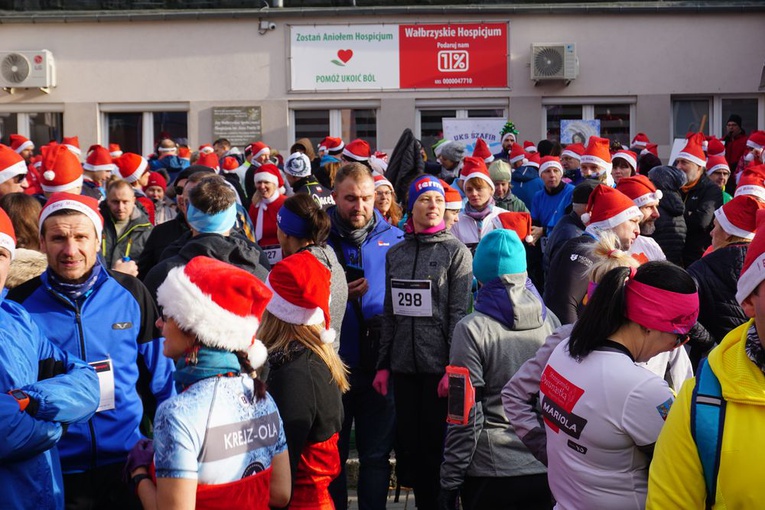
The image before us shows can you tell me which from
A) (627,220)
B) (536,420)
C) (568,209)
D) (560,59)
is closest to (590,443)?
(536,420)

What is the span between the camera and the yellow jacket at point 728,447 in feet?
7.66

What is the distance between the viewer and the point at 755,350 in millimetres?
2383

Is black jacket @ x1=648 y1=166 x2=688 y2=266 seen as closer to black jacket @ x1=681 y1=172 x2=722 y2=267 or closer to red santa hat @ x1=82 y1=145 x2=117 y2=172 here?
black jacket @ x1=681 y1=172 x2=722 y2=267

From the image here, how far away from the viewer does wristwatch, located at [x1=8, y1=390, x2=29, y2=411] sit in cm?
314

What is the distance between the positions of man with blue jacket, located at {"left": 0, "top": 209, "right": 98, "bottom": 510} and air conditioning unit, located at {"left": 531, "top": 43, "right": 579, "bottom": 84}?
16129mm

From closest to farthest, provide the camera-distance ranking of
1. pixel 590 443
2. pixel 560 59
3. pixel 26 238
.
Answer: pixel 590 443 < pixel 26 238 < pixel 560 59

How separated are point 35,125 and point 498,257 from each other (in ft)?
57.5

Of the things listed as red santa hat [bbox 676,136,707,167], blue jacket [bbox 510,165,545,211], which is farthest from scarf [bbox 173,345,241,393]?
blue jacket [bbox 510,165,545,211]

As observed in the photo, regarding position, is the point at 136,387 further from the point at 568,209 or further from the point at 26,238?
the point at 568,209

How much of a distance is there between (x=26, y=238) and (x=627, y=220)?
11.5ft

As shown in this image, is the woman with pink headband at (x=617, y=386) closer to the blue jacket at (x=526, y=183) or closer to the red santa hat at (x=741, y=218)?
the red santa hat at (x=741, y=218)

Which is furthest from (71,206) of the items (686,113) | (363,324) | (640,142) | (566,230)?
(686,113)

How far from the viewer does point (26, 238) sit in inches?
207

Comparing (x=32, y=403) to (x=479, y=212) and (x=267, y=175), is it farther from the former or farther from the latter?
(x=267, y=175)
